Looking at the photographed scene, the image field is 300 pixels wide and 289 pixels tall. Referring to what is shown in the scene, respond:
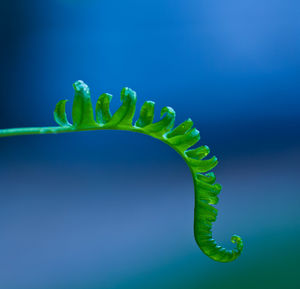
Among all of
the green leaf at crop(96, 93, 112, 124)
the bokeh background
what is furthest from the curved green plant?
the bokeh background

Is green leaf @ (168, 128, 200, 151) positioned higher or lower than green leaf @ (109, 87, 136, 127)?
lower

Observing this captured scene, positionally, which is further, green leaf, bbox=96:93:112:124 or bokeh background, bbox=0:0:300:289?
bokeh background, bbox=0:0:300:289

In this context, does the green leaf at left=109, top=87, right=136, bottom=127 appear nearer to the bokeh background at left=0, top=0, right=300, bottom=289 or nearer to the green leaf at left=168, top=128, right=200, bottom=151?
the green leaf at left=168, top=128, right=200, bottom=151

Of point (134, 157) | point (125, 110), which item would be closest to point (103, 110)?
point (125, 110)

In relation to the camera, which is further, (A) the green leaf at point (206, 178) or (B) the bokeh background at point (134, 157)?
(B) the bokeh background at point (134, 157)

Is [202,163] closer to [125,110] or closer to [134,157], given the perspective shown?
[125,110]

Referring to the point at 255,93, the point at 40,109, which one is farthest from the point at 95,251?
the point at 255,93

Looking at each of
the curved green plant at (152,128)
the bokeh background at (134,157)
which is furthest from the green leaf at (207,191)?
the bokeh background at (134,157)

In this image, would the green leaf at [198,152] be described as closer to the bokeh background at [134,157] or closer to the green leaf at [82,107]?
the green leaf at [82,107]

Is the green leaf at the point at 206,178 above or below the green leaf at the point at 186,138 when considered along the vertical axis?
below

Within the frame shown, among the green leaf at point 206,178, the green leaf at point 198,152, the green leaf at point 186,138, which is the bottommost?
the green leaf at point 206,178
